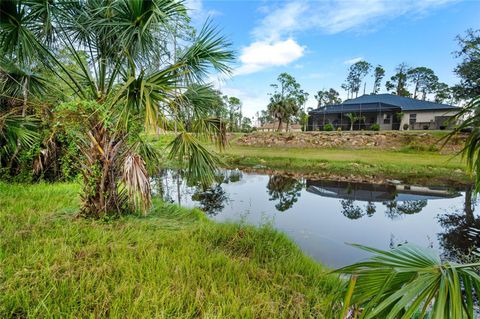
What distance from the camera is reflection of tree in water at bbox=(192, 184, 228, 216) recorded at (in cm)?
720

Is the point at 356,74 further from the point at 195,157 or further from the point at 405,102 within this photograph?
the point at 195,157

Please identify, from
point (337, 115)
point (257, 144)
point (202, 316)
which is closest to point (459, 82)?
point (337, 115)

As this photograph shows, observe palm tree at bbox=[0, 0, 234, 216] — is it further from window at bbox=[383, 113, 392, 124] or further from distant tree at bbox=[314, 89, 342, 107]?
distant tree at bbox=[314, 89, 342, 107]

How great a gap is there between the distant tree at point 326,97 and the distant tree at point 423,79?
11.6 metres

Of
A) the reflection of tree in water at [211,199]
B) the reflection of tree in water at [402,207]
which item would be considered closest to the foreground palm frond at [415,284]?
the reflection of tree in water at [211,199]

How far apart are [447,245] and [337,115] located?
80.9ft

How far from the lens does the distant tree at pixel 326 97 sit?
150 ft

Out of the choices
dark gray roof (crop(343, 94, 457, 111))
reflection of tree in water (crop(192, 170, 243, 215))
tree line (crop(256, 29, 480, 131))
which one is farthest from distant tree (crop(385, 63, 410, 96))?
reflection of tree in water (crop(192, 170, 243, 215))

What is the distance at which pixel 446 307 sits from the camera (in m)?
0.68

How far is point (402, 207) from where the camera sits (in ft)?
25.6

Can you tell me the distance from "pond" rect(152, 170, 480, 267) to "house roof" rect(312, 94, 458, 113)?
17.3 m

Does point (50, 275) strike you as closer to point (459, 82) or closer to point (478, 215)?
point (478, 215)

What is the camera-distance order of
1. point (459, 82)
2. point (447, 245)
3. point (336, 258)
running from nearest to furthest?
point (336, 258) < point (447, 245) < point (459, 82)

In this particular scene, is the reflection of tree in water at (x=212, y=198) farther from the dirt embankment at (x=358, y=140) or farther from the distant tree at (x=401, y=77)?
the distant tree at (x=401, y=77)
